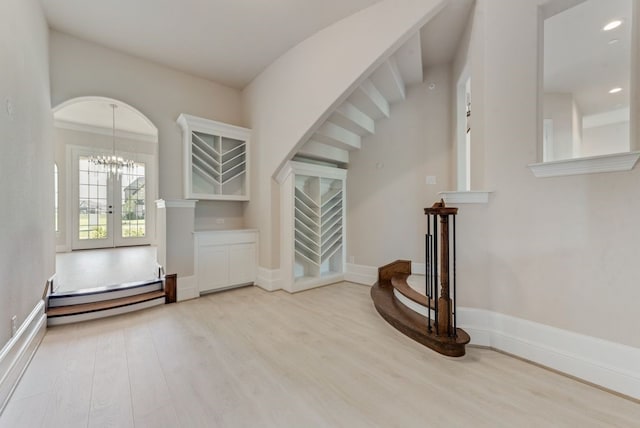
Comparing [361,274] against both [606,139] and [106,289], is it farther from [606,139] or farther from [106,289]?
[606,139]

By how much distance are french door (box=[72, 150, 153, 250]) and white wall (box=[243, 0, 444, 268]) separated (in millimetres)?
4688

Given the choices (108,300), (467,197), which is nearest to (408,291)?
(467,197)

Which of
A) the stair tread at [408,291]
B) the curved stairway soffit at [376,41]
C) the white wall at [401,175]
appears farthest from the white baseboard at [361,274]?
the curved stairway soffit at [376,41]

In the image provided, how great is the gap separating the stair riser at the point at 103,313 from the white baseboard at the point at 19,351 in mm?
198

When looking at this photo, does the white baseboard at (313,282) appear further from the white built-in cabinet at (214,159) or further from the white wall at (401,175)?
the white built-in cabinet at (214,159)

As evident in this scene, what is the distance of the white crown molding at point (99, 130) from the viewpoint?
593cm

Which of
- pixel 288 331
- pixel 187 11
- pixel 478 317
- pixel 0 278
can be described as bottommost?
pixel 288 331

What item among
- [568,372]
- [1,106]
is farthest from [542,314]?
[1,106]

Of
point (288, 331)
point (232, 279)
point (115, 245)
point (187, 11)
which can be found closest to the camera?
point (288, 331)

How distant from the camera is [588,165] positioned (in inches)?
66.4

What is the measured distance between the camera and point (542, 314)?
6.14 ft

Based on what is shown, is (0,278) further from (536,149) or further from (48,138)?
(536,149)

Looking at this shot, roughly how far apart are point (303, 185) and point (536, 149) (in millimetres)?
2960

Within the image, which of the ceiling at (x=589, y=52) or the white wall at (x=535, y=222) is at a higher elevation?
the ceiling at (x=589, y=52)
